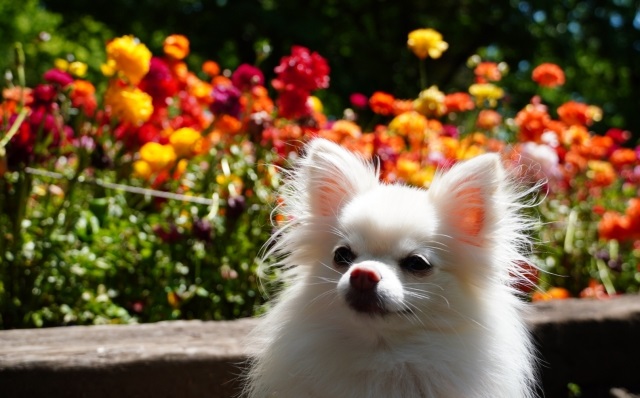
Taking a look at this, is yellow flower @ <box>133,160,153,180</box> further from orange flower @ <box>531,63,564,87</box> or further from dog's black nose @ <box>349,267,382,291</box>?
orange flower @ <box>531,63,564,87</box>

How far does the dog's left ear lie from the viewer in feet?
7.52

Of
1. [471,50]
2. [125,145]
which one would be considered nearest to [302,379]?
[125,145]

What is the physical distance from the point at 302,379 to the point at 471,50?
14.7 meters

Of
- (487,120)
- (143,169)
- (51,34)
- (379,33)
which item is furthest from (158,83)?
(51,34)

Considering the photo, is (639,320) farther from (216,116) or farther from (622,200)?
(622,200)

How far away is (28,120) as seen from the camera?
3.42m

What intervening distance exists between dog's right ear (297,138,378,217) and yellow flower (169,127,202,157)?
133 centimetres

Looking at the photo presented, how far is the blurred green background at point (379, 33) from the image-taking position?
44.5 ft

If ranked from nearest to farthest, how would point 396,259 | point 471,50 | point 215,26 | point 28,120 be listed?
point 396,259 → point 28,120 → point 215,26 → point 471,50

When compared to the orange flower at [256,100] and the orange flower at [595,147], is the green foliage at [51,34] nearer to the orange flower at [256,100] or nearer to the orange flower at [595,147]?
the orange flower at [256,100]

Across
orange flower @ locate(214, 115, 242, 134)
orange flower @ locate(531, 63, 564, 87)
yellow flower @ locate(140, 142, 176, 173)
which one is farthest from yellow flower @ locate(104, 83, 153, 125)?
orange flower @ locate(531, 63, 564, 87)

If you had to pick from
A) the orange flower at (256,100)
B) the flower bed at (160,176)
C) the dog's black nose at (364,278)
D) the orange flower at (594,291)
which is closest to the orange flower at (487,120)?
the flower bed at (160,176)

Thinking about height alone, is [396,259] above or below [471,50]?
below

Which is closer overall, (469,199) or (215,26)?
(469,199)
